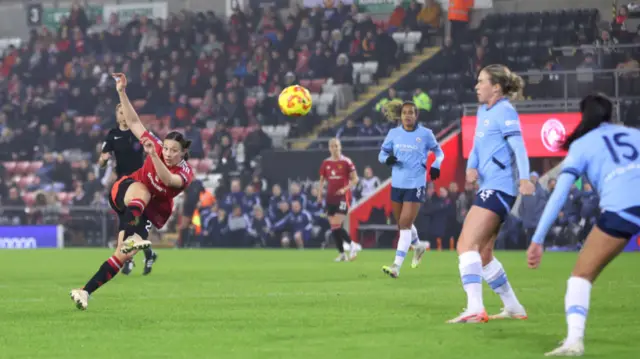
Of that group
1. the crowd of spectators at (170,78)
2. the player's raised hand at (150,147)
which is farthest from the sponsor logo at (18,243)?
the player's raised hand at (150,147)

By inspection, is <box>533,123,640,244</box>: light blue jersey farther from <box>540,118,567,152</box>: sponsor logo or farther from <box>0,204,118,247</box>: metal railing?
<box>0,204,118,247</box>: metal railing

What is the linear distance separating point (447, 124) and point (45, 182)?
1305 cm

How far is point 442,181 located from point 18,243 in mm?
12648

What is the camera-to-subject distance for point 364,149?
3161 centimetres

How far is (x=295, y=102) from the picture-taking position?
74.0ft

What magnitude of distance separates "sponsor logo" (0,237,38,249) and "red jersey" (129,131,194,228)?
22950mm

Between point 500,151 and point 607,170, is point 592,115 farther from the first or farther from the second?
point 500,151

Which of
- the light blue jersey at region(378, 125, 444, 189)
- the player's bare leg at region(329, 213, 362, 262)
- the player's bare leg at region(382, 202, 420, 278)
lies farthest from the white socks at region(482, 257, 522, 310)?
the player's bare leg at region(329, 213, 362, 262)

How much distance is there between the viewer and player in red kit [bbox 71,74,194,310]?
11.6 metres

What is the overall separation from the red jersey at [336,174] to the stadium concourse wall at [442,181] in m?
6.41

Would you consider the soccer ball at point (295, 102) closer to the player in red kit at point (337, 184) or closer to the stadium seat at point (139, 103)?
the player in red kit at point (337, 184)

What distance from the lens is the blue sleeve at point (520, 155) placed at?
387 inches

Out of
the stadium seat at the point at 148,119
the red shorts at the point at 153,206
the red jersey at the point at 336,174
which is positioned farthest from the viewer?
the stadium seat at the point at 148,119

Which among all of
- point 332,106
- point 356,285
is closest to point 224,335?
point 356,285
